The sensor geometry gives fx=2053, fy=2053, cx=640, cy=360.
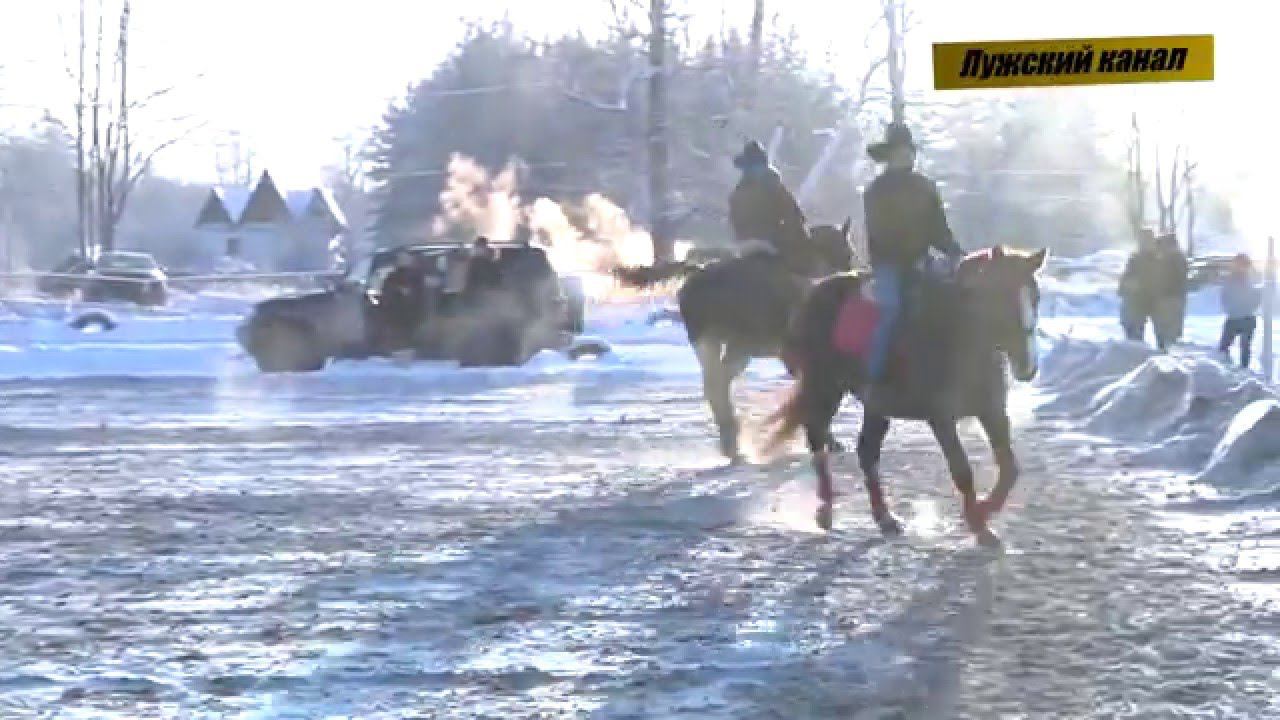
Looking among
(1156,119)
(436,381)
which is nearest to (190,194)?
(1156,119)

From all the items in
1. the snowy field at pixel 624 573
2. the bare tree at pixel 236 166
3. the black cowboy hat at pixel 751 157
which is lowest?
the snowy field at pixel 624 573

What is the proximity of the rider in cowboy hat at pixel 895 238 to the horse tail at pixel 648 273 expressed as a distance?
5.73 meters

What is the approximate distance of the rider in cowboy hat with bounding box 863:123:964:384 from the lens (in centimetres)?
1032

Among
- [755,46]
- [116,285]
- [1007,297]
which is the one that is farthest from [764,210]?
[116,285]

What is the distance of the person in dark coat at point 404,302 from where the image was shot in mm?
28422

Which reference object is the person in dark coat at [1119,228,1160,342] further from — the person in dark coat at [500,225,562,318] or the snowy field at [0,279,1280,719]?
the snowy field at [0,279,1280,719]

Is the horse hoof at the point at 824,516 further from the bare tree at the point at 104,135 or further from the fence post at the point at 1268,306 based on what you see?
the bare tree at the point at 104,135

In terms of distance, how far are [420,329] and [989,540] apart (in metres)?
19.2

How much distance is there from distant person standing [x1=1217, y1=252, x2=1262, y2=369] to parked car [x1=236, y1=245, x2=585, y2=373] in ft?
31.0

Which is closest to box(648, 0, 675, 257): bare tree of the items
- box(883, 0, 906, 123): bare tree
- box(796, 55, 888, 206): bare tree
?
box(883, 0, 906, 123): bare tree

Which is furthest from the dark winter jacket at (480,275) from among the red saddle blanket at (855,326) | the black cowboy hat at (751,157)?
the red saddle blanket at (855,326)

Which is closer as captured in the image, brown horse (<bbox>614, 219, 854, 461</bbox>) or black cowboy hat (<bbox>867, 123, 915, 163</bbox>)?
black cowboy hat (<bbox>867, 123, 915, 163</bbox>)

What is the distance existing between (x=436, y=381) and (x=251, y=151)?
357ft

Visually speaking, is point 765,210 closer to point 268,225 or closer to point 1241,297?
point 1241,297
